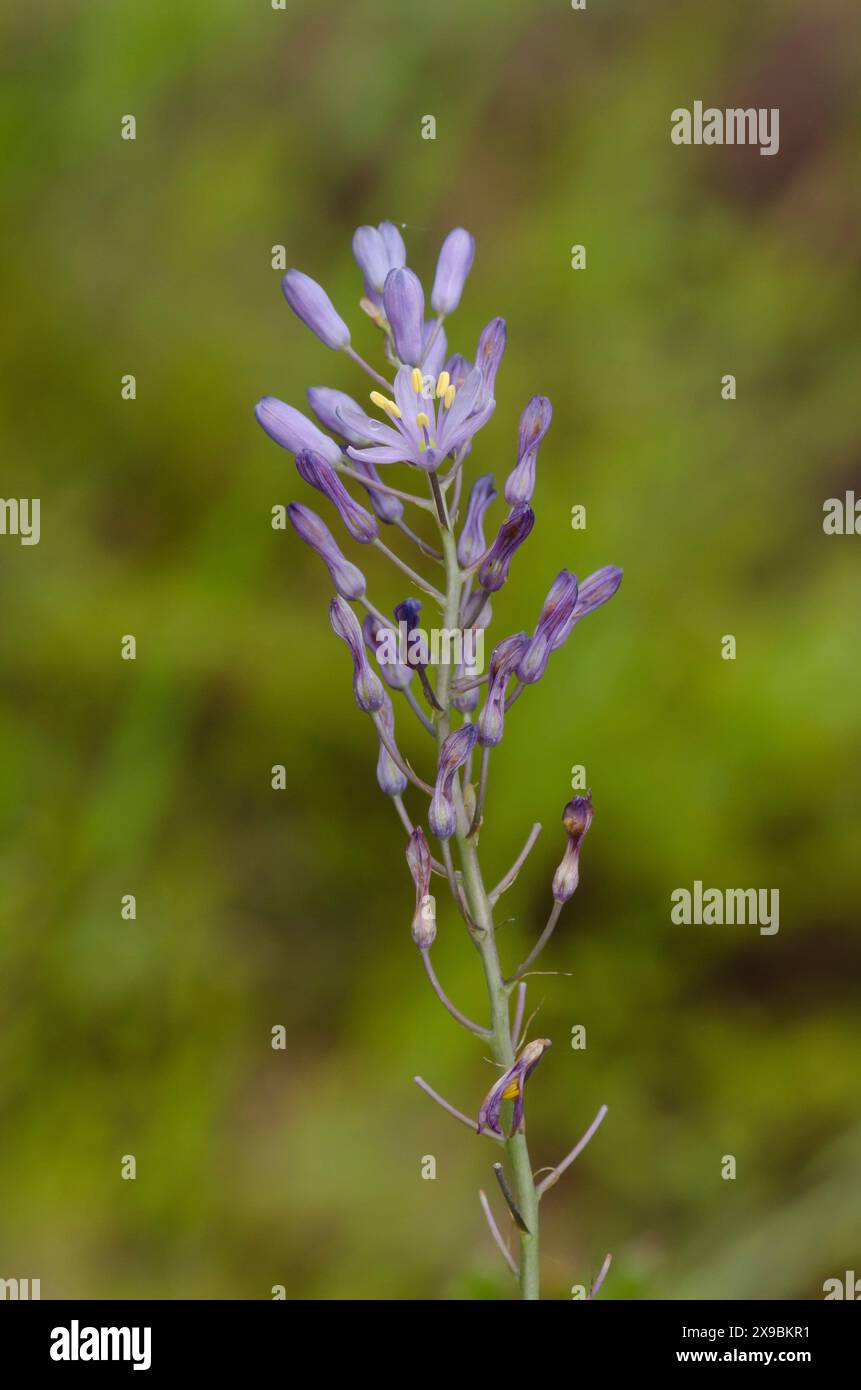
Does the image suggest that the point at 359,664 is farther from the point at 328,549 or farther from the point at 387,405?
the point at 387,405

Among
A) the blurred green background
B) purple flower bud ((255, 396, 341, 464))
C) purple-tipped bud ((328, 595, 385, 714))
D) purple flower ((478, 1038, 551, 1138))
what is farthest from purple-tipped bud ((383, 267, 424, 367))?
the blurred green background

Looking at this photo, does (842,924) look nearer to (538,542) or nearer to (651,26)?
(538,542)

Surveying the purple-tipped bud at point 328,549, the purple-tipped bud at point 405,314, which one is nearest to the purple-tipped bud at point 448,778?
the purple-tipped bud at point 328,549

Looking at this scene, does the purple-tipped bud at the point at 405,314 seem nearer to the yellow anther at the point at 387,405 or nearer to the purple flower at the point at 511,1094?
the yellow anther at the point at 387,405

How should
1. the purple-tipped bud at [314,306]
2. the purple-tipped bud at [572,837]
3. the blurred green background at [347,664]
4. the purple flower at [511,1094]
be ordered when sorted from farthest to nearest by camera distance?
the blurred green background at [347,664]
the purple-tipped bud at [314,306]
the purple-tipped bud at [572,837]
the purple flower at [511,1094]

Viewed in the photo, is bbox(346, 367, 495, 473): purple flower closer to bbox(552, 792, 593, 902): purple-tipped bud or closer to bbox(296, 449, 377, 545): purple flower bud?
bbox(296, 449, 377, 545): purple flower bud

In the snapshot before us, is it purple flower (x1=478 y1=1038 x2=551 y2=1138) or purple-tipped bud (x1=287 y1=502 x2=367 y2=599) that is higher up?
purple-tipped bud (x1=287 y1=502 x2=367 y2=599)
